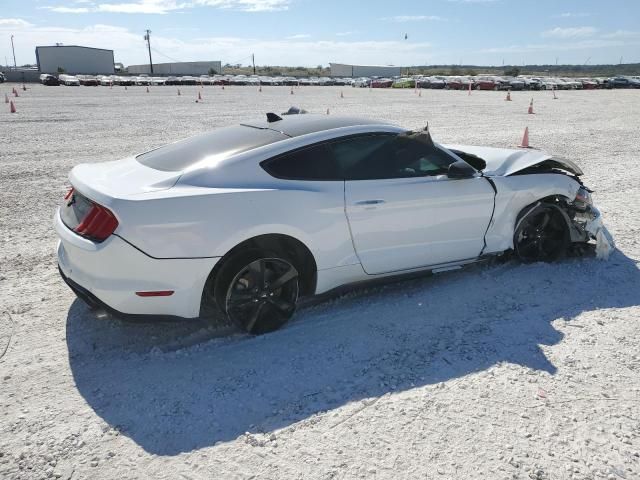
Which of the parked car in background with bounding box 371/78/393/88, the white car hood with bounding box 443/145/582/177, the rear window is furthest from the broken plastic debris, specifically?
the parked car in background with bounding box 371/78/393/88

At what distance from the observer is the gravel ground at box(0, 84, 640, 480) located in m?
2.69

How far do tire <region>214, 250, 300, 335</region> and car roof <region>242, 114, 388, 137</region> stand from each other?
1055mm

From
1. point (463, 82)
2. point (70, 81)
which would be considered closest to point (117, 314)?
point (463, 82)

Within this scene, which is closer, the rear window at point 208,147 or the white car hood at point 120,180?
the white car hood at point 120,180

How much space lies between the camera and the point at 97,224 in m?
3.38

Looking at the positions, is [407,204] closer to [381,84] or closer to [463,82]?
[463,82]

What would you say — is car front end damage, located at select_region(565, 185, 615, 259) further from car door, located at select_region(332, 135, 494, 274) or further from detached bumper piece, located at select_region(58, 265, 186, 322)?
detached bumper piece, located at select_region(58, 265, 186, 322)

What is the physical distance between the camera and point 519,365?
354cm

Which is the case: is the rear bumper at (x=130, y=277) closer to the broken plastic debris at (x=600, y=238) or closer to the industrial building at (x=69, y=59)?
the broken plastic debris at (x=600, y=238)

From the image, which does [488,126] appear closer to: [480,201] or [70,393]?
[480,201]

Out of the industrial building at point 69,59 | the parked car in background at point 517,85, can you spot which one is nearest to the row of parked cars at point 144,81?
the parked car in background at point 517,85

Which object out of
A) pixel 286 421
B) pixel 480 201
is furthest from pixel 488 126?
pixel 286 421

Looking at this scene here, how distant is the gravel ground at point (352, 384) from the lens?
269 cm

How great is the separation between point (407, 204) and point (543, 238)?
189 centimetres
